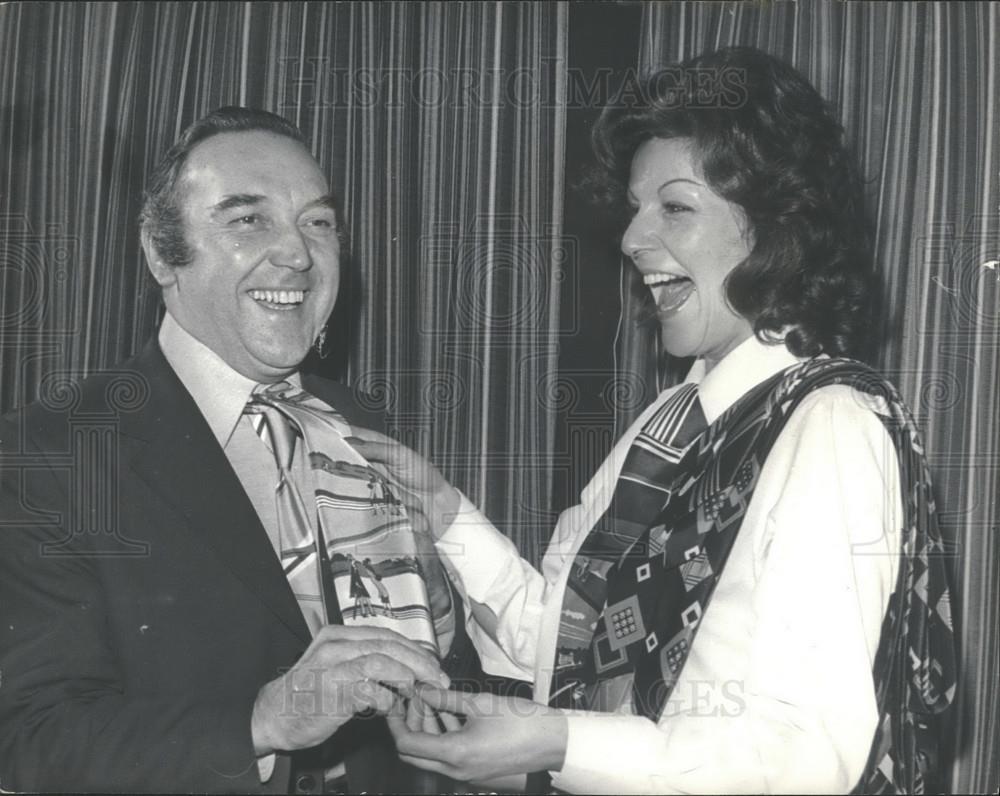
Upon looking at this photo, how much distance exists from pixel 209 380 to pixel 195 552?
255 millimetres

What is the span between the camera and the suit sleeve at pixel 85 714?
144 cm

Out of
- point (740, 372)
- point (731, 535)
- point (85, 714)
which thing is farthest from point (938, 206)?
point (85, 714)

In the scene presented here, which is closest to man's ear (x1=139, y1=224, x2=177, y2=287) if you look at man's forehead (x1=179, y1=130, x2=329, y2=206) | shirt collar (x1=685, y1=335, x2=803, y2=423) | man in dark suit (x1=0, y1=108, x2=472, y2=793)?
man in dark suit (x1=0, y1=108, x2=472, y2=793)

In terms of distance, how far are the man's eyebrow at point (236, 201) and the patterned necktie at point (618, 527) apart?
0.67 metres

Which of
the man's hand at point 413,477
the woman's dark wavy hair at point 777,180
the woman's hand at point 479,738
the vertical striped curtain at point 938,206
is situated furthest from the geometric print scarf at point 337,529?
the woman's dark wavy hair at point 777,180

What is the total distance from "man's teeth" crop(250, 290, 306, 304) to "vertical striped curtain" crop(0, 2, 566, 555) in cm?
8

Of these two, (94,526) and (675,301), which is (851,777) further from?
(94,526)

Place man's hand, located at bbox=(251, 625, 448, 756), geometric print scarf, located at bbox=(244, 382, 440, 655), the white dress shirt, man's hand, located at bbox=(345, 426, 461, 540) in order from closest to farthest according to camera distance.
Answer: the white dress shirt, man's hand, located at bbox=(251, 625, 448, 756), geometric print scarf, located at bbox=(244, 382, 440, 655), man's hand, located at bbox=(345, 426, 461, 540)

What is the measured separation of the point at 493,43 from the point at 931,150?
0.71 meters

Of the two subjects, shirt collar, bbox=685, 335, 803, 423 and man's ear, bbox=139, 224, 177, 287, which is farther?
man's ear, bbox=139, 224, 177, 287

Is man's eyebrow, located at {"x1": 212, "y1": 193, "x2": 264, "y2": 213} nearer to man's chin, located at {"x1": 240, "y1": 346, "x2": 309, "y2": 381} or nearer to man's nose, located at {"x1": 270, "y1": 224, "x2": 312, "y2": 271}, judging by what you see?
man's nose, located at {"x1": 270, "y1": 224, "x2": 312, "y2": 271}

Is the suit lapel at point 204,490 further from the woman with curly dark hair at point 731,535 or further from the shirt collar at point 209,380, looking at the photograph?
the woman with curly dark hair at point 731,535

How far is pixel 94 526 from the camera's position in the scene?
1504mm

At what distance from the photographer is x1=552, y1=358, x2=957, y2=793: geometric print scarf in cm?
140
